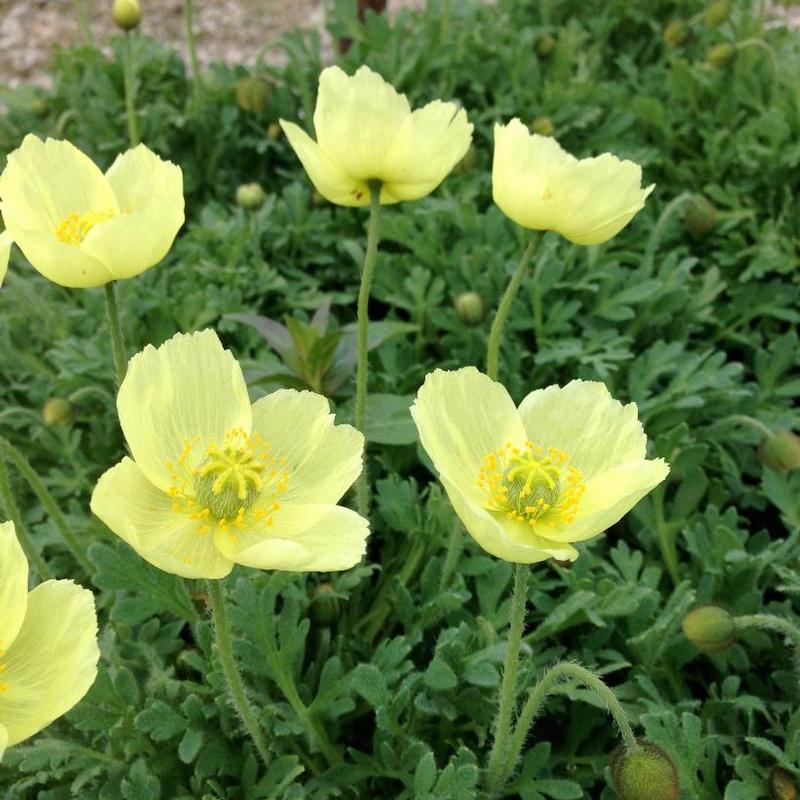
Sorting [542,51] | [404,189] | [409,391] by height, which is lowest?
[409,391]

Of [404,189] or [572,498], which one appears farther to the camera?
[404,189]

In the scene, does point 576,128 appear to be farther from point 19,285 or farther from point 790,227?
point 19,285

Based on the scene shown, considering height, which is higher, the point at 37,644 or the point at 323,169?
the point at 323,169

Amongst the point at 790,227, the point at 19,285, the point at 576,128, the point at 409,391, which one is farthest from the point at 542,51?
the point at 19,285

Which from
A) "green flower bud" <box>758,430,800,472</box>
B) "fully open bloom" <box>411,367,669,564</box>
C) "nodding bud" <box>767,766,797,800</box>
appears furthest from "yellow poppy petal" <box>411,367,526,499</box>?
"green flower bud" <box>758,430,800,472</box>

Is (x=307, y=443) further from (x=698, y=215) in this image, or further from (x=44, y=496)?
(x=698, y=215)

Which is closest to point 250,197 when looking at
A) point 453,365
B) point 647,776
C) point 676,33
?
point 453,365

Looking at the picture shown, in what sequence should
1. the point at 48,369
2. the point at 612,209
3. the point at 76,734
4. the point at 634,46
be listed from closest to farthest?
the point at 612,209 → the point at 76,734 → the point at 48,369 → the point at 634,46
